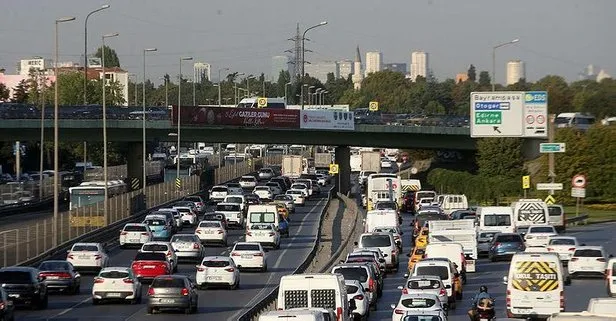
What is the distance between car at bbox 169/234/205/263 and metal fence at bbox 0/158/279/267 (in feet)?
15.6

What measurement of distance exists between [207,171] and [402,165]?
61.2 m

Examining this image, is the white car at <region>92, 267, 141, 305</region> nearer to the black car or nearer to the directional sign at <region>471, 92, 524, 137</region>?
the black car

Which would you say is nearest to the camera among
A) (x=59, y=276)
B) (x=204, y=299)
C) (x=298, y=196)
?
(x=59, y=276)

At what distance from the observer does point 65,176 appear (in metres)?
110

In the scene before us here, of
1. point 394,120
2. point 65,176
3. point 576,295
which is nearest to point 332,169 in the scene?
point 394,120

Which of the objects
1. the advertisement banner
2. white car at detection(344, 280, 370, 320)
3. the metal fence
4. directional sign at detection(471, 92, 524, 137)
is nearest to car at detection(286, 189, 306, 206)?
the advertisement banner

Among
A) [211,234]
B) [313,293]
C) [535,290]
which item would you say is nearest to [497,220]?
[211,234]

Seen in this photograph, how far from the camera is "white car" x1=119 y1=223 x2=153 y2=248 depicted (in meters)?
60.9

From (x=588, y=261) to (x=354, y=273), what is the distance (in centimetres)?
1392

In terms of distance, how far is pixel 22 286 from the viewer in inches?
1465

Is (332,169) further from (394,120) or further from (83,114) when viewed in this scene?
(83,114)

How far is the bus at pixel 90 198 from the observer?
203ft

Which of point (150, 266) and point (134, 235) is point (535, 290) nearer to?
point (150, 266)

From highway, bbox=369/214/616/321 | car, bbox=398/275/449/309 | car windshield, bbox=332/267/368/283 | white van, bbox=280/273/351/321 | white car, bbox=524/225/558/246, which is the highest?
white van, bbox=280/273/351/321
